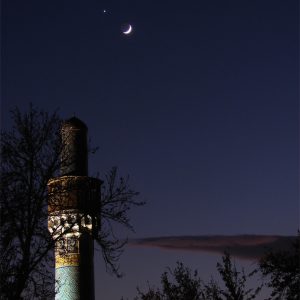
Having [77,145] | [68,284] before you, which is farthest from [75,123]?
[68,284]

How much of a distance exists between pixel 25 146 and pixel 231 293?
25739 mm

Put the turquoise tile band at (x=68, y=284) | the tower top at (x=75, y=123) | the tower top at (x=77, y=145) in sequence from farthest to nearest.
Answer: the tower top at (x=75, y=123), the tower top at (x=77, y=145), the turquoise tile band at (x=68, y=284)

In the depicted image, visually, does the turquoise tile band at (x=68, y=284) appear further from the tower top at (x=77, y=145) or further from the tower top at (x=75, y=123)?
the tower top at (x=75, y=123)

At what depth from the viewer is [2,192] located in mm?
25375

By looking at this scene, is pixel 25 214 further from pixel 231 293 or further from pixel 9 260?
pixel 231 293

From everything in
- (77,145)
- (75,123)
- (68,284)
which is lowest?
(68,284)

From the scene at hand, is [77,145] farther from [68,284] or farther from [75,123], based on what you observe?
[68,284]

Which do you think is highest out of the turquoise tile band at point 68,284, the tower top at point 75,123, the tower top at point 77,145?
the tower top at point 75,123

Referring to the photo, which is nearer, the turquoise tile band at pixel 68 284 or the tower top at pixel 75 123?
the turquoise tile band at pixel 68 284

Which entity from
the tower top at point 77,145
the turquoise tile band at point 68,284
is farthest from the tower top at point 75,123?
the turquoise tile band at point 68,284

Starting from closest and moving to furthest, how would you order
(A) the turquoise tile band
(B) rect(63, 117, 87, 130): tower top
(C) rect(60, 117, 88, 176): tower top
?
(A) the turquoise tile band, (C) rect(60, 117, 88, 176): tower top, (B) rect(63, 117, 87, 130): tower top

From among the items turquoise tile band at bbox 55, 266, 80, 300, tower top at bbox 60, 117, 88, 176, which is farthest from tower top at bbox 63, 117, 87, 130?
Result: turquoise tile band at bbox 55, 266, 80, 300

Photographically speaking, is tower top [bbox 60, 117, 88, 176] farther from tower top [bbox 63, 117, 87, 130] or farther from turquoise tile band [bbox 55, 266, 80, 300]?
turquoise tile band [bbox 55, 266, 80, 300]

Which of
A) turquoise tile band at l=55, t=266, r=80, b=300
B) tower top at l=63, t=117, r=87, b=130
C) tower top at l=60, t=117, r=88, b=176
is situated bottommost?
turquoise tile band at l=55, t=266, r=80, b=300
